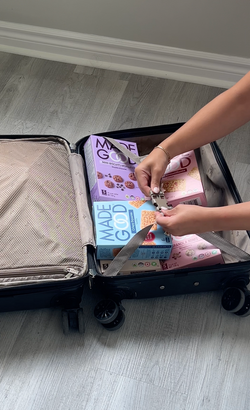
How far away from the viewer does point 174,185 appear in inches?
40.8

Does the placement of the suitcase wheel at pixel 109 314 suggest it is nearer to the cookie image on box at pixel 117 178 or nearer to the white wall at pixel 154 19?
the cookie image on box at pixel 117 178

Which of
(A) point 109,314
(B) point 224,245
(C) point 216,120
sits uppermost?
(C) point 216,120

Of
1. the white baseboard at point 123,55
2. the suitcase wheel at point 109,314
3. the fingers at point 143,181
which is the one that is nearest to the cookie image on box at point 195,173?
the fingers at point 143,181

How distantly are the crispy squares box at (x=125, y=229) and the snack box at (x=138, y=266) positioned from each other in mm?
14

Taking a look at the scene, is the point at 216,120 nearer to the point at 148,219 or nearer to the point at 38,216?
the point at 148,219

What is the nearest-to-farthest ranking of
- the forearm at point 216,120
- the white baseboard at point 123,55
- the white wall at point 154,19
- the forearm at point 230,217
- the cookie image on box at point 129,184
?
the forearm at point 230,217
the forearm at point 216,120
the cookie image on box at point 129,184
the white wall at point 154,19
the white baseboard at point 123,55

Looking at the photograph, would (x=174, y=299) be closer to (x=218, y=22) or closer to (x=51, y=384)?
(x=51, y=384)

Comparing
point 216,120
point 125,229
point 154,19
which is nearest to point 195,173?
point 216,120

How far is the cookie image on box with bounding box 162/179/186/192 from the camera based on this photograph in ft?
3.37

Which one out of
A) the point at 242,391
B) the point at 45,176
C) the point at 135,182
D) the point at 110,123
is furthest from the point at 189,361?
the point at 110,123

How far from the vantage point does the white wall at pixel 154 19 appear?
4.41 feet

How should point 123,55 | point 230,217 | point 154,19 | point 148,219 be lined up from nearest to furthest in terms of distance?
point 230,217
point 148,219
point 154,19
point 123,55

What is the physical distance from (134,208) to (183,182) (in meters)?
0.16

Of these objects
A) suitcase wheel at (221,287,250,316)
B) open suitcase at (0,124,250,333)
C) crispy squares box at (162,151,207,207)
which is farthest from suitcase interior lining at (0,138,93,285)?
suitcase wheel at (221,287,250,316)
